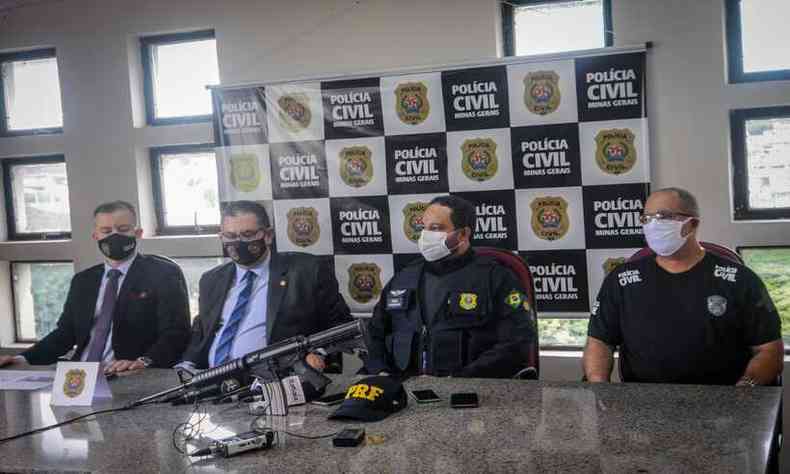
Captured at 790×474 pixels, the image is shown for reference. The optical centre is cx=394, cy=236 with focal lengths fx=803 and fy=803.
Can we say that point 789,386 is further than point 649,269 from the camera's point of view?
Yes

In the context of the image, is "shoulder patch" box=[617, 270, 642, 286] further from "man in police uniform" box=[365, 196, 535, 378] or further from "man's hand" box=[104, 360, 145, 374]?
"man's hand" box=[104, 360, 145, 374]

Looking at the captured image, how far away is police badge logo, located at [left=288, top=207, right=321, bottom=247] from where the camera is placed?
4461 millimetres

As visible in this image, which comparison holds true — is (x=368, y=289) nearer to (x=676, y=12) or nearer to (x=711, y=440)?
(x=676, y=12)

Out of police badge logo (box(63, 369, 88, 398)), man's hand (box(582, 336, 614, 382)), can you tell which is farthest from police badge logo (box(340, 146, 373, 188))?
police badge logo (box(63, 369, 88, 398))

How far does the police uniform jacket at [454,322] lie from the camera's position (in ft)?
10.2

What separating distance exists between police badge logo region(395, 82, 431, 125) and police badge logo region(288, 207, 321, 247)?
2.41 feet

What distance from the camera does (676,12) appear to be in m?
3.77

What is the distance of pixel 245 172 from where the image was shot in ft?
15.0

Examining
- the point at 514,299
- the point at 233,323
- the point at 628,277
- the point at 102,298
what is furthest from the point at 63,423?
the point at 628,277

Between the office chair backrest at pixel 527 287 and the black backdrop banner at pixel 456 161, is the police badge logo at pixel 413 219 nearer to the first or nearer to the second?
the black backdrop banner at pixel 456 161

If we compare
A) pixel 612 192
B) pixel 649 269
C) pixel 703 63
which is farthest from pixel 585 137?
pixel 649 269

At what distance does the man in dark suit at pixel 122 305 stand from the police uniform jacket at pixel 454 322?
38.5 inches

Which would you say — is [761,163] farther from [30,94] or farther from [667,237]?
[30,94]

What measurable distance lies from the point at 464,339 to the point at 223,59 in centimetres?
244
